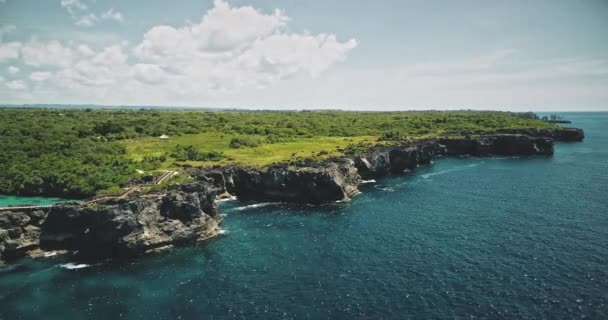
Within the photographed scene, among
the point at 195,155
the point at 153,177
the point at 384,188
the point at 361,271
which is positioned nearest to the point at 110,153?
the point at 195,155

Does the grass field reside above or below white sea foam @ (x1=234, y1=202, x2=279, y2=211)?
above

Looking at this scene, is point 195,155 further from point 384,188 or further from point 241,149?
point 384,188

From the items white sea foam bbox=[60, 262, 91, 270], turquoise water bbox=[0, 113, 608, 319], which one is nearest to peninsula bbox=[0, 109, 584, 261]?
white sea foam bbox=[60, 262, 91, 270]

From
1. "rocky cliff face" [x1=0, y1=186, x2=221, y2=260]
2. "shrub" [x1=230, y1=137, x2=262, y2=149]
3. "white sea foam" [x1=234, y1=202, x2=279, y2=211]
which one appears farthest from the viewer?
"shrub" [x1=230, y1=137, x2=262, y2=149]

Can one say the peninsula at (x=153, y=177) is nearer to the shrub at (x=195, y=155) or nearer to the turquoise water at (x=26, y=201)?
the shrub at (x=195, y=155)

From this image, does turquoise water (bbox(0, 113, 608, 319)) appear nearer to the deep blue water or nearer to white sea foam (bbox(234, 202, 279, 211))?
white sea foam (bbox(234, 202, 279, 211))

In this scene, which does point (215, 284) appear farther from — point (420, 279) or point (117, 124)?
point (117, 124)

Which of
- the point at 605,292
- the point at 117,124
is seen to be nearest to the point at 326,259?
the point at 605,292
